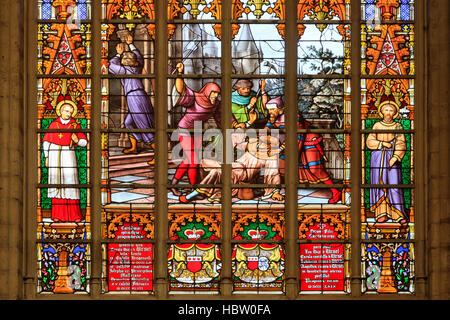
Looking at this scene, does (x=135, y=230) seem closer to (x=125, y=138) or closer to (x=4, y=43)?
(x=125, y=138)

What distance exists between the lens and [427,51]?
1633 centimetres

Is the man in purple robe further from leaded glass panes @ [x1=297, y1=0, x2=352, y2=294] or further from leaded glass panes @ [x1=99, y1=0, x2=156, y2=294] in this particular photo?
leaded glass panes @ [x1=297, y1=0, x2=352, y2=294]

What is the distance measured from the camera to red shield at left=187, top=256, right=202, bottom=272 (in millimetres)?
15961

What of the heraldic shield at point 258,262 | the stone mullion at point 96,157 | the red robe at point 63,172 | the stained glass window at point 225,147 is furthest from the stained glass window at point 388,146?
the red robe at point 63,172

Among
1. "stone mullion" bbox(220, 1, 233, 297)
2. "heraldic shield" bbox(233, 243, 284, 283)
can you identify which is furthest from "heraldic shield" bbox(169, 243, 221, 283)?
"heraldic shield" bbox(233, 243, 284, 283)

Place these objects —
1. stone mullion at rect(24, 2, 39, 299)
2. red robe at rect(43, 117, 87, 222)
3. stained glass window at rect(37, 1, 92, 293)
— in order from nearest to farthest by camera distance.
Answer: stone mullion at rect(24, 2, 39, 299)
stained glass window at rect(37, 1, 92, 293)
red robe at rect(43, 117, 87, 222)

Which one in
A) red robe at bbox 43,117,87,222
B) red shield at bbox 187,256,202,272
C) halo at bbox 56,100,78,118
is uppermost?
halo at bbox 56,100,78,118

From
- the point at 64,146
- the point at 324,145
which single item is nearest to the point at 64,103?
the point at 64,146

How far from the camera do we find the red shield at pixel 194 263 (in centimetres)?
1596

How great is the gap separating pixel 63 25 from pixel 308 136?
394cm

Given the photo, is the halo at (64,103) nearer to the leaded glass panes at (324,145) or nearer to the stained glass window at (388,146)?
the leaded glass panes at (324,145)

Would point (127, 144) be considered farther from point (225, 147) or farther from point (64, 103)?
point (225, 147)

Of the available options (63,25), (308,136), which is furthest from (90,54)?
(308,136)

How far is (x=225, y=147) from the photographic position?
53.0 feet
